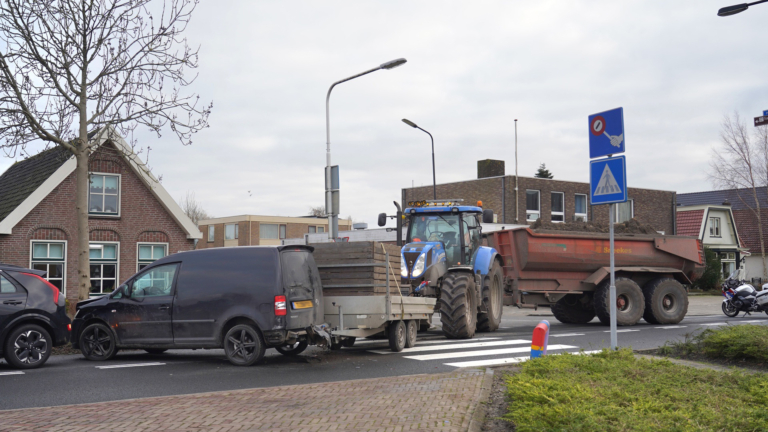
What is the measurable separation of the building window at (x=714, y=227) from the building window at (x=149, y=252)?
41.4 metres

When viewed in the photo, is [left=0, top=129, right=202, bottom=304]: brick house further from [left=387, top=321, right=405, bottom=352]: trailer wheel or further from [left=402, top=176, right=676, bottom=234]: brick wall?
[left=402, top=176, right=676, bottom=234]: brick wall

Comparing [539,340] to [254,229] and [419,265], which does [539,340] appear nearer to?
[419,265]

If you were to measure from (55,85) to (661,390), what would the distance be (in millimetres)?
12621

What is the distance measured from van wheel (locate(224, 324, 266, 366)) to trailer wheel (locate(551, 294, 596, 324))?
415 inches

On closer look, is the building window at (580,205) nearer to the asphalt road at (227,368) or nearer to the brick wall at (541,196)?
the brick wall at (541,196)

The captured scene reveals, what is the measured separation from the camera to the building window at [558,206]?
43.2 metres

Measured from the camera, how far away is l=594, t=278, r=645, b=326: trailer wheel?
56.4 ft

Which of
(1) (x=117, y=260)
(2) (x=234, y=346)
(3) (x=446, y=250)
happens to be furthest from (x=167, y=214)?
(2) (x=234, y=346)

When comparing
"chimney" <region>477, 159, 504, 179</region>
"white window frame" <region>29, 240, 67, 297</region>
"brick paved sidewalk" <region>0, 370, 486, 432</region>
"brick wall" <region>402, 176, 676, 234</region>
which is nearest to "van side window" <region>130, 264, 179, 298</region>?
"brick paved sidewalk" <region>0, 370, 486, 432</region>

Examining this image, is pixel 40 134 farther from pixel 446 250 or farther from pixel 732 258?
pixel 732 258

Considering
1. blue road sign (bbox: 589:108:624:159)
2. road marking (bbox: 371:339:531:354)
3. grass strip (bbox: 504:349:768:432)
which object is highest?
blue road sign (bbox: 589:108:624:159)

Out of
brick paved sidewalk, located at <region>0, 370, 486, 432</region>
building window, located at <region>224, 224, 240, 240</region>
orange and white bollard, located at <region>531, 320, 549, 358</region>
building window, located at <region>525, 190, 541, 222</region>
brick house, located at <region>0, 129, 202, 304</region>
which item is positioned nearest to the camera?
brick paved sidewalk, located at <region>0, 370, 486, 432</region>

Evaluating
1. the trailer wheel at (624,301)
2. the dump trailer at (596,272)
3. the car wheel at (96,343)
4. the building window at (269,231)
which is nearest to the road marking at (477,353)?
the dump trailer at (596,272)

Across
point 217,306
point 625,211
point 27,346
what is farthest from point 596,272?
point 625,211
